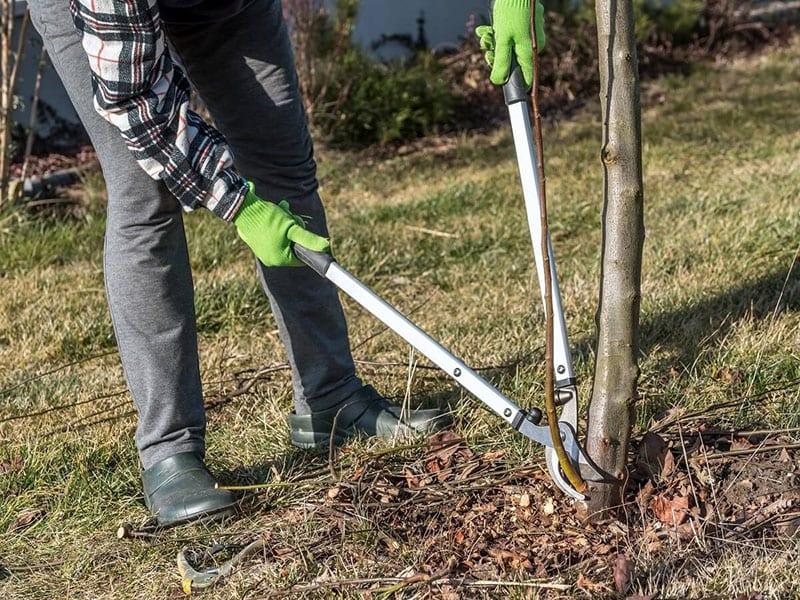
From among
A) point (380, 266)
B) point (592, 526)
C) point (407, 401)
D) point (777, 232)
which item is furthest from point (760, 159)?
point (592, 526)

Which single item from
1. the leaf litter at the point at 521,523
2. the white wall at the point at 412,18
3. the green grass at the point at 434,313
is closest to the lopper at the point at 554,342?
the leaf litter at the point at 521,523

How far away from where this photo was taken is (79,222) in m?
4.99

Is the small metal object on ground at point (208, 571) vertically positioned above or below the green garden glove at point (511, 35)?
below

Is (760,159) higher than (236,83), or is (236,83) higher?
(236,83)

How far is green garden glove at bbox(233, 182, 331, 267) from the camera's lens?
2.08 m

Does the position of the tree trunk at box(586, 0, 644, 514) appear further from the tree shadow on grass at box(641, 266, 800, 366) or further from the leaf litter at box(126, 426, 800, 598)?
the tree shadow on grass at box(641, 266, 800, 366)

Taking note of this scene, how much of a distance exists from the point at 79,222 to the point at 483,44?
3.27m

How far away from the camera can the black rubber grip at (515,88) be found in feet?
7.14

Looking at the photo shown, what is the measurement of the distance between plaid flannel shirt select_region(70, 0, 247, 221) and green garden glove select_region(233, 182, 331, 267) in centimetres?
3

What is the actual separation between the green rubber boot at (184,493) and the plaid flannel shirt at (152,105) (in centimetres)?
63

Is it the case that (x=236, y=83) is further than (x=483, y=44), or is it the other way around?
Result: (x=236, y=83)

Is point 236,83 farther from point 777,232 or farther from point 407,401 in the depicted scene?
point 777,232

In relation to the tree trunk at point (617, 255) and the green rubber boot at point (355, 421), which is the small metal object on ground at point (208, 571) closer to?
the green rubber boot at point (355, 421)

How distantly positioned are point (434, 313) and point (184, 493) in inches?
61.1
